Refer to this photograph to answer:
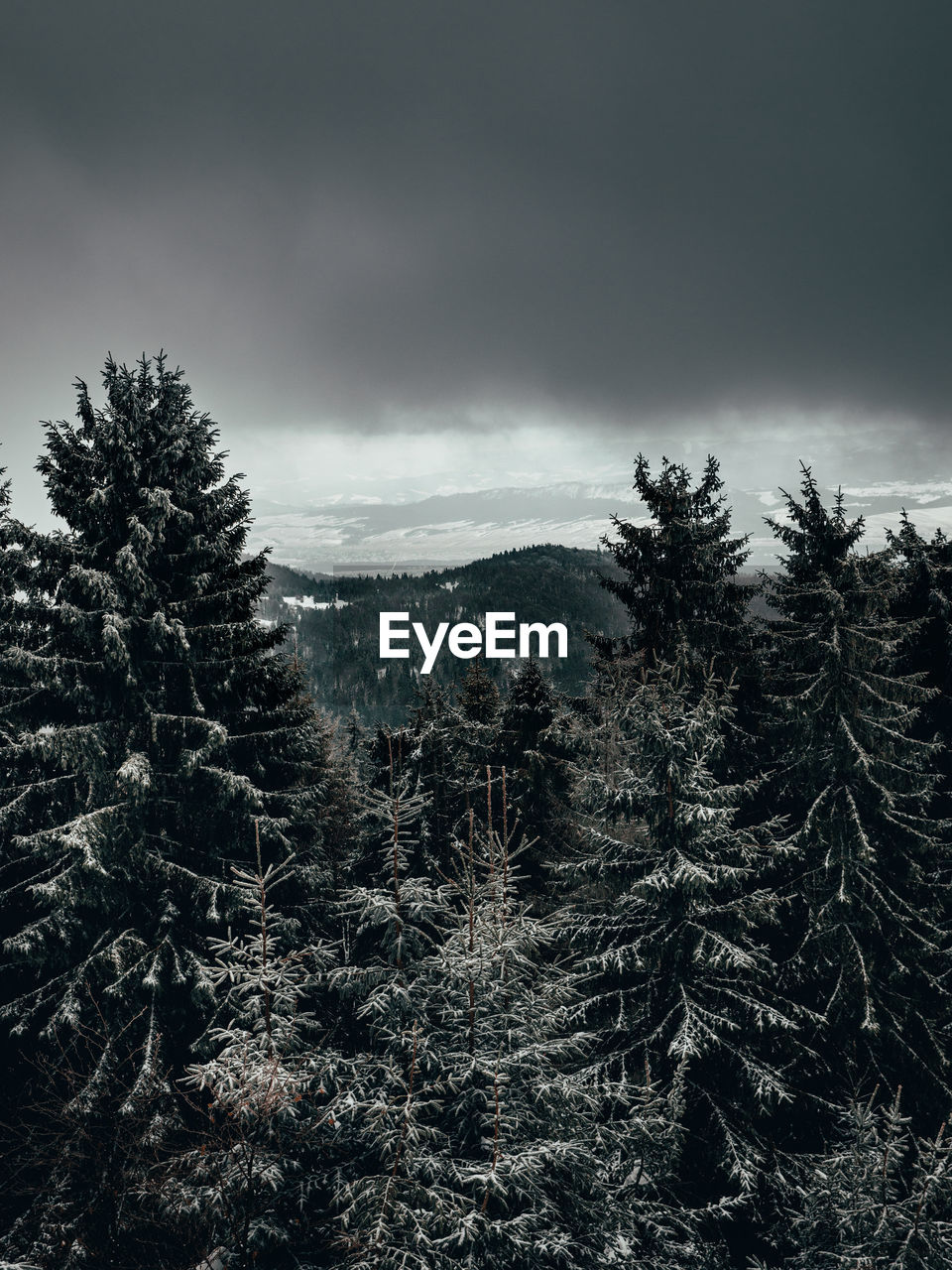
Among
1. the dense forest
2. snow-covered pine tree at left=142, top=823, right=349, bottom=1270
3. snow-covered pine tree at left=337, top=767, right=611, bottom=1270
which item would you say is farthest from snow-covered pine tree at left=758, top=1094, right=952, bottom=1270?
snow-covered pine tree at left=142, top=823, right=349, bottom=1270

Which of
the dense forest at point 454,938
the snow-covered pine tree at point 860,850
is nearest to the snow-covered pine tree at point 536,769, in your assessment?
the dense forest at point 454,938

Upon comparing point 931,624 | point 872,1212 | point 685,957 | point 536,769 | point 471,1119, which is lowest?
point 872,1212

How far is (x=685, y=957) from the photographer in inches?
464

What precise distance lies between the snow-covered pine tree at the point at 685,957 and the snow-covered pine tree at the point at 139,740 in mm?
6206

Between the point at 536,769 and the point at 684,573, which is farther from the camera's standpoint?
the point at 536,769

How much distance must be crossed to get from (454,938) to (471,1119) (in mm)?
1913

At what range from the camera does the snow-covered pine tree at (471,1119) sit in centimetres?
662

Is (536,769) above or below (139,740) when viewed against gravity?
below

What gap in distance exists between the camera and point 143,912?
13273mm

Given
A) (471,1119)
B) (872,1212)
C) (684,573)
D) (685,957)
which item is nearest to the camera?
(471,1119)

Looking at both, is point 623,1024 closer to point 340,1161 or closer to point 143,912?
point 340,1161

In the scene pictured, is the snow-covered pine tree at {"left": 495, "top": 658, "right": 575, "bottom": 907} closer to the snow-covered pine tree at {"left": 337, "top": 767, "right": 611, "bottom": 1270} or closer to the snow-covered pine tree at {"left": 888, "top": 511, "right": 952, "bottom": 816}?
the snow-covered pine tree at {"left": 888, "top": 511, "right": 952, "bottom": 816}

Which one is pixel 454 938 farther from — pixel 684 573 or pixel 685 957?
pixel 684 573

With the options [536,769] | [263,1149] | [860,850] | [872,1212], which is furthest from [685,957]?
[536,769]
